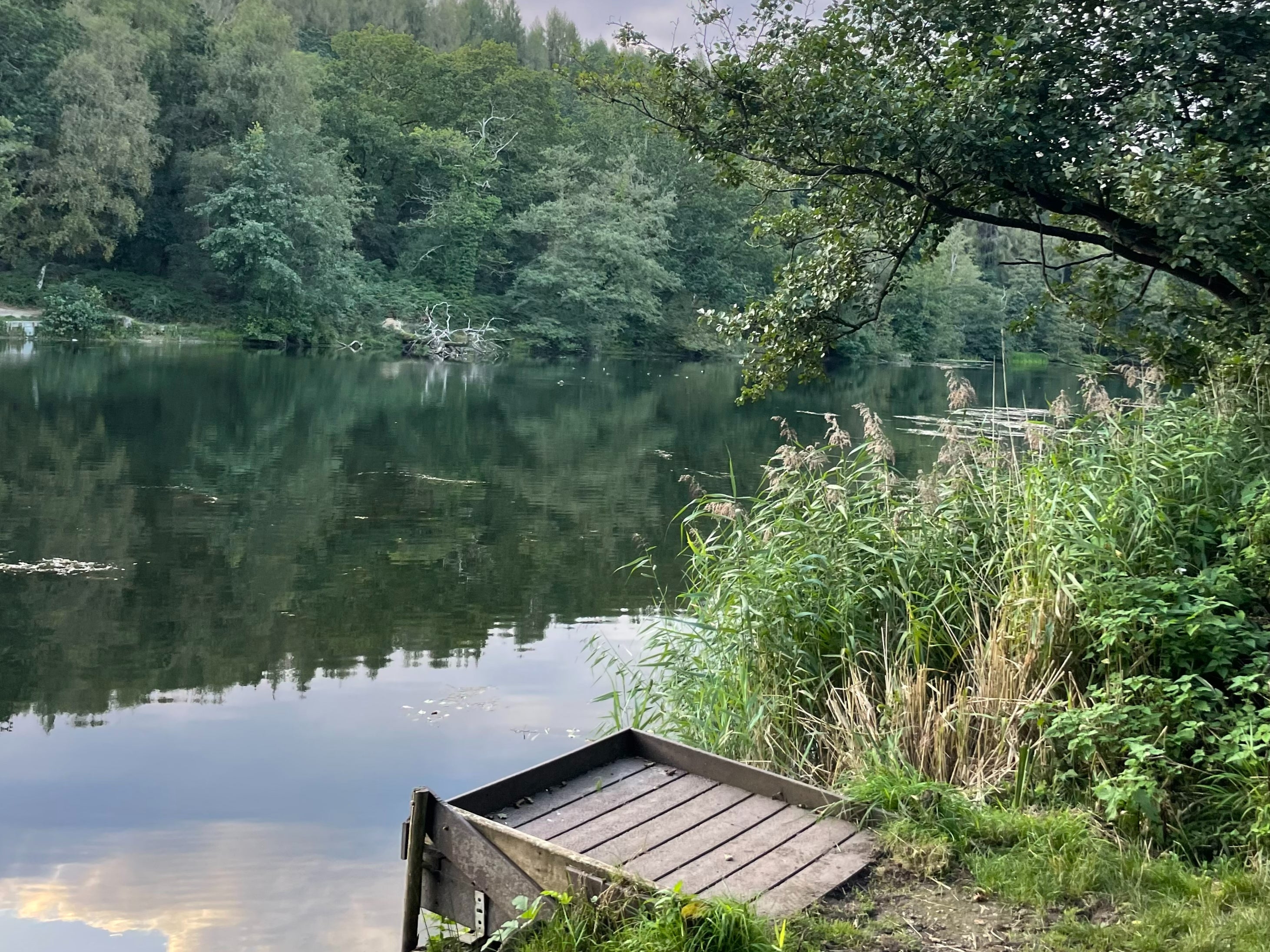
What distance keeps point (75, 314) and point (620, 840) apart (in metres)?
39.1

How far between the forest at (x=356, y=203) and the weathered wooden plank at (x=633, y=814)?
29.8 metres

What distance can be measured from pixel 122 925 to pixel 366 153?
49998 millimetres

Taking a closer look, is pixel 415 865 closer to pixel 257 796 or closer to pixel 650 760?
pixel 650 760

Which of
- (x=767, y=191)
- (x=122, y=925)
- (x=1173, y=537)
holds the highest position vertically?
(x=767, y=191)

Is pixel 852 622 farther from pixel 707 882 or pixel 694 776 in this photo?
pixel 707 882

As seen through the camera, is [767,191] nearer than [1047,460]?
No

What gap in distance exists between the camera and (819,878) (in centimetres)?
378

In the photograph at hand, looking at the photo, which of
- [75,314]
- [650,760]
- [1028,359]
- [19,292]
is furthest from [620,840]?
[1028,359]

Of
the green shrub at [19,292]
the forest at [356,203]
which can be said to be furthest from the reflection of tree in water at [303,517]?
the forest at [356,203]

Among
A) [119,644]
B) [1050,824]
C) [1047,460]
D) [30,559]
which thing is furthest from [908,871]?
[30,559]

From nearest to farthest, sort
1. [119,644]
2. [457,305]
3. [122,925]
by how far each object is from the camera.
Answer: [122,925], [119,644], [457,305]

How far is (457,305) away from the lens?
161ft

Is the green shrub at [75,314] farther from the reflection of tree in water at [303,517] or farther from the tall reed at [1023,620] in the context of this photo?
the tall reed at [1023,620]

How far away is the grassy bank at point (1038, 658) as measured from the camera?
382 cm
